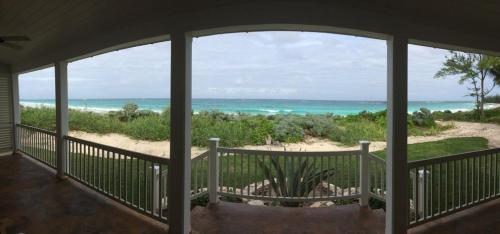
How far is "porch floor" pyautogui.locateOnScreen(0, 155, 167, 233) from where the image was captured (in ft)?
10.1

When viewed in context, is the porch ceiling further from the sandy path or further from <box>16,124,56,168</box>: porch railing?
the sandy path

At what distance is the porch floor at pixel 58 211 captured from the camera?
3.08 meters

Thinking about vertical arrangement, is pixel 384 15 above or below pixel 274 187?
above

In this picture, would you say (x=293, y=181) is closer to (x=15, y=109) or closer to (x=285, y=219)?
(x=285, y=219)

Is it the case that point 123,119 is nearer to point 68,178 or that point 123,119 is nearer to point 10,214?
point 68,178

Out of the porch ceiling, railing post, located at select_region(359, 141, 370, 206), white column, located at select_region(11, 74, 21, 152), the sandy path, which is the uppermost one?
the porch ceiling

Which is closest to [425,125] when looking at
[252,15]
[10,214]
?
[252,15]

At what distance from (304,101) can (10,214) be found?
2326cm

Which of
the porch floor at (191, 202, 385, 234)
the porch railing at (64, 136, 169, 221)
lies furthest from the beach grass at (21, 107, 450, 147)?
the porch floor at (191, 202, 385, 234)

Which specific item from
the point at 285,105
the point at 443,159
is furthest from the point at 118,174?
the point at 285,105

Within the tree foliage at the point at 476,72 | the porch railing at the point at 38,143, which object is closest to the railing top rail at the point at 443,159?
the porch railing at the point at 38,143

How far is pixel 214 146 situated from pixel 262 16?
2.06 metres

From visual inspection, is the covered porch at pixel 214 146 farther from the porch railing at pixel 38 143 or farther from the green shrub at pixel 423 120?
the green shrub at pixel 423 120

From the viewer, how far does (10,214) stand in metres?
3.42
